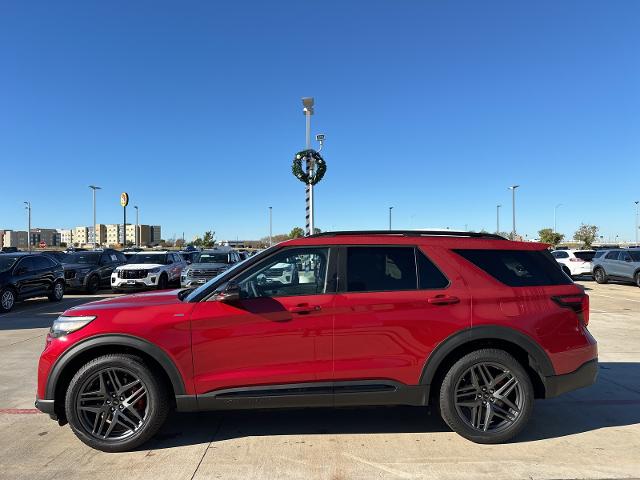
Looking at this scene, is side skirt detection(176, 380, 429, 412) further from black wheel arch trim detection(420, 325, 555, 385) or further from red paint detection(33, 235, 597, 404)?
black wheel arch trim detection(420, 325, 555, 385)

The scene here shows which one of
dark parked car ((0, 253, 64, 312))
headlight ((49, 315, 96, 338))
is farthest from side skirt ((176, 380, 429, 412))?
dark parked car ((0, 253, 64, 312))

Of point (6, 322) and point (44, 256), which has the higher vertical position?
point (44, 256)

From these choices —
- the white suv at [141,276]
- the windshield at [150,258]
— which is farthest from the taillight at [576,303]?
the windshield at [150,258]

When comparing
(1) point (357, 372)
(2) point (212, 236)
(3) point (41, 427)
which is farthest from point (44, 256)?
(2) point (212, 236)

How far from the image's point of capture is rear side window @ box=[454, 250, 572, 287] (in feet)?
14.0

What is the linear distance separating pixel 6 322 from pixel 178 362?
29.8ft

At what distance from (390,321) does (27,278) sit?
12712 mm

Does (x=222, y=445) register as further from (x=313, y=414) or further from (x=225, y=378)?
(x=313, y=414)

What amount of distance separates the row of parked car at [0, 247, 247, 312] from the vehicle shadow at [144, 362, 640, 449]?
9.80m

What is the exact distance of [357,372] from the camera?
3994mm

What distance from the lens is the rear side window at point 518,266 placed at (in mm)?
4270

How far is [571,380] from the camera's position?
4.21 m

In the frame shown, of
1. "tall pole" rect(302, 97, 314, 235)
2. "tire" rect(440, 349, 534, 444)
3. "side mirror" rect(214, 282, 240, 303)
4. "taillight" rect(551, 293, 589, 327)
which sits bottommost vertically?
"tire" rect(440, 349, 534, 444)

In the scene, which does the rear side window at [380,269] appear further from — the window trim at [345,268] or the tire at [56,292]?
the tire at [56,292]
